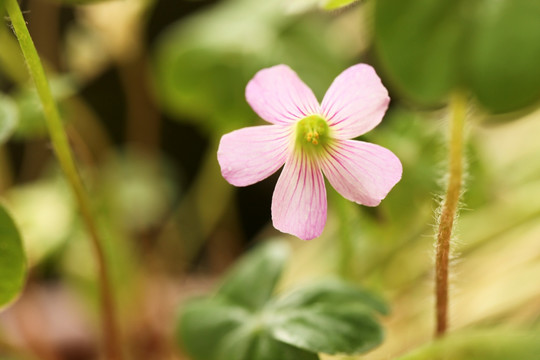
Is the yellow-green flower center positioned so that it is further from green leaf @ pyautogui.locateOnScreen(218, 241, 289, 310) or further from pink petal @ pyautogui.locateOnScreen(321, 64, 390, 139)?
green leaf @ pyautogui.locateOnScreen(218, 241, 289, 310)

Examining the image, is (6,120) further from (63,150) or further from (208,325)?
(208,325)

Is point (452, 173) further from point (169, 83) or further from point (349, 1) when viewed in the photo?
point (169, 83)

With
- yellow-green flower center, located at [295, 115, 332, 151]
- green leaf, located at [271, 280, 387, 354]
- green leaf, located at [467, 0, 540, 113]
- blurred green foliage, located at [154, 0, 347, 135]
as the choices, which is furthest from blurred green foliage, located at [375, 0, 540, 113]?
blurred green foliage, located at [154, 0, 347, 135]

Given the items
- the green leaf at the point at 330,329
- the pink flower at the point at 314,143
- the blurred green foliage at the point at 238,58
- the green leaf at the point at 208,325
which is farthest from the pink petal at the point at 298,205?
the blurred green foliage at the point at 238,58

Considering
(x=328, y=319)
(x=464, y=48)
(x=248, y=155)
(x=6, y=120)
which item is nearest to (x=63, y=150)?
(x=6, y=120)

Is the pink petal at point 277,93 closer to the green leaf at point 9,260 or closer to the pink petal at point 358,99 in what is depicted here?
the pink petal at point 358,99
